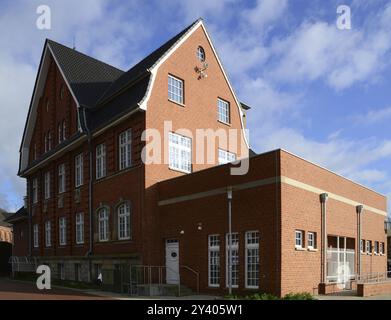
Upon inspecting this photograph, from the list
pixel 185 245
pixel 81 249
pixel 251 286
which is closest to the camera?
pixel 251 286

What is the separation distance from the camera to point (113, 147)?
26531 millimetres

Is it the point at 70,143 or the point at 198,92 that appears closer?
the point at 198,92

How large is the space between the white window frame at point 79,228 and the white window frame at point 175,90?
30.9 feet

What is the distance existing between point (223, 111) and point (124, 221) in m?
9.37

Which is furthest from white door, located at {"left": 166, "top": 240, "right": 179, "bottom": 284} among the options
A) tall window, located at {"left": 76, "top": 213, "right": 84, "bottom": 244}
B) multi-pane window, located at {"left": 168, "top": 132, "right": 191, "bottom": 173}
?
tall window, located at {"left": 76, "top": 213, "right": 84, "bottom": 244}

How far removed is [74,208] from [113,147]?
6.45 m

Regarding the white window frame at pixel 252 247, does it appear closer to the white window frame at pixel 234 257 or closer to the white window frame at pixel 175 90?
the white window frame at pixel 234 257

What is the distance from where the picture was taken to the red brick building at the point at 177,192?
1920cm

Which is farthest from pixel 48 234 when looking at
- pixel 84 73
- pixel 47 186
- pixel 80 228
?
pixel 84 73

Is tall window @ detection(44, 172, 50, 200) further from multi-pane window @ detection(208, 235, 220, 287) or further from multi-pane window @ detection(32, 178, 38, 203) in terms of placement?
multi-pane window @ detection(208, 235, 220, 287)

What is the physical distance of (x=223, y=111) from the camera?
2994 cm

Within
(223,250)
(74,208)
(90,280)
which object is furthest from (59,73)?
(223,250)

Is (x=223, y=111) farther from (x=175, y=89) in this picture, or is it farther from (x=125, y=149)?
(x=125, y=149)

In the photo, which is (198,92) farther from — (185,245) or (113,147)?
(185,245)
